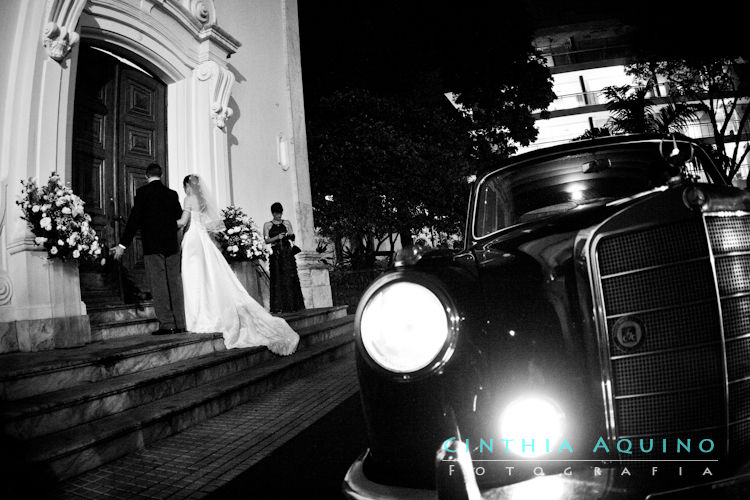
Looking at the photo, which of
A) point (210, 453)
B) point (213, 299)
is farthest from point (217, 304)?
point (210, 453)

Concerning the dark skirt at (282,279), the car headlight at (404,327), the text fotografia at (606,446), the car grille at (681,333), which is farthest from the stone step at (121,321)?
the car grille at (681,333)

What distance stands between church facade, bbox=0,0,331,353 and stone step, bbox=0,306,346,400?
18.0 inches

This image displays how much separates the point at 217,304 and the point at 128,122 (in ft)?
11.3

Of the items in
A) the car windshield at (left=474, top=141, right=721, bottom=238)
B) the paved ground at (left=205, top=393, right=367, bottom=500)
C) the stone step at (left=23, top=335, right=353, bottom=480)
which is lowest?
the paved ground at (left=205, top=393, right=367, bottom=500)

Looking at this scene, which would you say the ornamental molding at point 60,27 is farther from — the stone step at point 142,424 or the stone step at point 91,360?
the stone step at point 142,424

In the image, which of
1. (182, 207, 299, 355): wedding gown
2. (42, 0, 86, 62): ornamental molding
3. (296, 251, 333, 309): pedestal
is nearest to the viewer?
(42, 0, 86, 62): ornamental molding

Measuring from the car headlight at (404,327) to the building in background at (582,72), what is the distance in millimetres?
33721

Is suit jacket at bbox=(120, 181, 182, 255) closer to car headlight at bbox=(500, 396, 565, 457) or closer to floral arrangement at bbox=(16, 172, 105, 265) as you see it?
floral arrangement at bbox=(16, 172, 105, 265)

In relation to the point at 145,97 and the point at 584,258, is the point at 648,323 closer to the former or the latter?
the point at 584,258

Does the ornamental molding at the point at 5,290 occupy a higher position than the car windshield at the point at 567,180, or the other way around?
the car windshield at the point at 567,180

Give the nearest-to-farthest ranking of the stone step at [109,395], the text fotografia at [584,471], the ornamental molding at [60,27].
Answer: the text fotografia at [584,471] → the stone step at [109,395] → the ornamental molding at [60,27]

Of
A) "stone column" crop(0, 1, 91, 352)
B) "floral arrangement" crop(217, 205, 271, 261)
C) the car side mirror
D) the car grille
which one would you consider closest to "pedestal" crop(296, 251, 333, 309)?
"floral arrangement" crop(217, 205, 271, 261)

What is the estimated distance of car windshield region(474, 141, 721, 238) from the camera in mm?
2127

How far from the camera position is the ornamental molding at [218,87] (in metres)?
7.23
